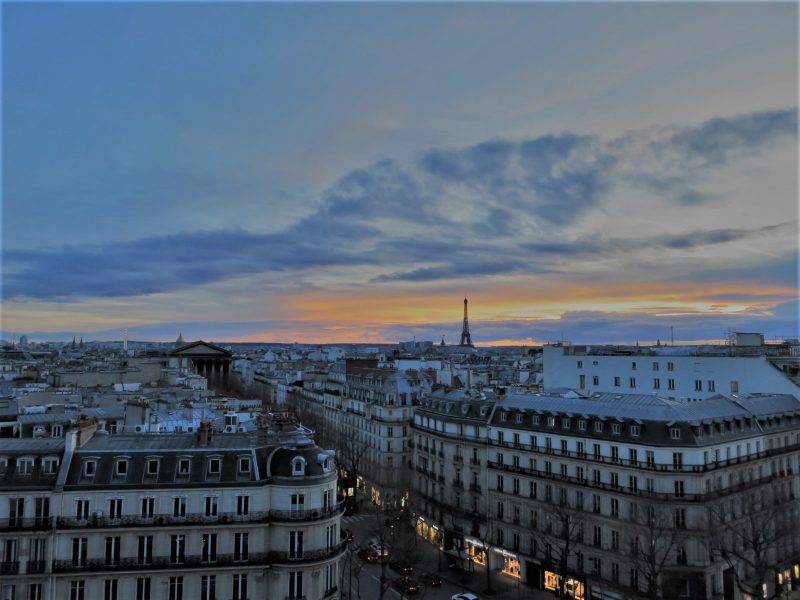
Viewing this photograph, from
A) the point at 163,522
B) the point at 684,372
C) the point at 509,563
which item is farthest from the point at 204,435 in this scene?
the point at 684,372

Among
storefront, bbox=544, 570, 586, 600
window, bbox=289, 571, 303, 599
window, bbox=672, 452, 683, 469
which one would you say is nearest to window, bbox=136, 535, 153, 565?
window, bbox=289, 571, 303, 599

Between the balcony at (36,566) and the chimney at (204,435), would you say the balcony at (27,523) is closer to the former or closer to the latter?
the balcony at (36,566)

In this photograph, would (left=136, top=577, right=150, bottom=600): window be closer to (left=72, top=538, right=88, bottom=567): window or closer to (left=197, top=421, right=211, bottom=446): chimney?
(left=72, top=538, right=88, bottom=567): window

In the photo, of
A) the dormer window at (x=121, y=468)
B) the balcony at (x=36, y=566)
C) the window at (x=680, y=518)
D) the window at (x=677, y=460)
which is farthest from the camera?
the window at (x=677, y=460)

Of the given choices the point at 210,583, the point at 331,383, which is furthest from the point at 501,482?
the point at 331,383

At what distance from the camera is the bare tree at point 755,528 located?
4169 cm

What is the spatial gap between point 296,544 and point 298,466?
13.2 feet

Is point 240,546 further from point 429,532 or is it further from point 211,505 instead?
point 429,532

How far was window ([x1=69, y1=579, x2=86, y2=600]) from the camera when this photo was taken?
3181 centimetres

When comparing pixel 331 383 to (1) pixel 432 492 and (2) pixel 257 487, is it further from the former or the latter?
(2) pixel 257 487

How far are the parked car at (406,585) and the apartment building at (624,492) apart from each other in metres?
7.10

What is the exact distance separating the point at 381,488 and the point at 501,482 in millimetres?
22926

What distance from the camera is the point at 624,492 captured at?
45.1 m

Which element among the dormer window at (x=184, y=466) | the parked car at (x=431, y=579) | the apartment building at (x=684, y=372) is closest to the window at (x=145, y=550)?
the dormer window at (x=184, y=466)
